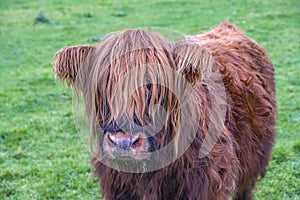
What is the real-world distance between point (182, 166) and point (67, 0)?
54.3 ft

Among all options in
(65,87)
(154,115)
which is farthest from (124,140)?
(65,87)

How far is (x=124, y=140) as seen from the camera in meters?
2.77

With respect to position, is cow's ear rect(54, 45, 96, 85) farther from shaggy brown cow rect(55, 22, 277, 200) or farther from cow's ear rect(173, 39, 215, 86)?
cow's ear rect(173, 39, 215, 86)

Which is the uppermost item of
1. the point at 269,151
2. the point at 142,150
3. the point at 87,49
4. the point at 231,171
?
the point at 87,49

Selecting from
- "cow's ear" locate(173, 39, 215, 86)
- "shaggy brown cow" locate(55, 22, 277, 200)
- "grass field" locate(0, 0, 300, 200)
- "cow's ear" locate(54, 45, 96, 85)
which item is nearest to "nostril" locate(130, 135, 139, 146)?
"shaggy brown cow" locate(55, 22, 277, 200)

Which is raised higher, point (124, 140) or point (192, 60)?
point (192, 60)

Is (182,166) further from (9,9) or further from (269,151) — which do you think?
(9,9)

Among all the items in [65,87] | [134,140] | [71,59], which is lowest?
[65,87]

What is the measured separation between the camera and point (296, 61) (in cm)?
1042

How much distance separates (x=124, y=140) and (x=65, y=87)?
2.64 m

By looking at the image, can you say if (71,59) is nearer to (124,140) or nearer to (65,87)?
(124,140)

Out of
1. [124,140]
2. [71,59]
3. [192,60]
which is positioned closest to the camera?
[124,140]

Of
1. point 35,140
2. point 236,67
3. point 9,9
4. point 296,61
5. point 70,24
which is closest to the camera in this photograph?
point 236,67

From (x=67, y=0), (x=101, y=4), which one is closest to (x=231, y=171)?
(x=101, y=4)
